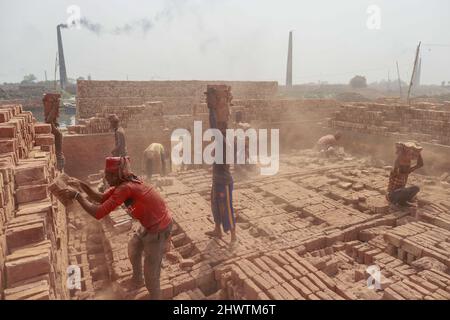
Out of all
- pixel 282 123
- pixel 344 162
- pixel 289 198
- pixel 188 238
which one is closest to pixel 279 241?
pixel 188 238

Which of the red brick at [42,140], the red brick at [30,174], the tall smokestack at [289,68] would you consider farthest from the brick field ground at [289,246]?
the tall smokestack at [289,68]

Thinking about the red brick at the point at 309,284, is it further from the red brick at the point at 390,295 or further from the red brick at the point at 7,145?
the red brick at the point at 7,145

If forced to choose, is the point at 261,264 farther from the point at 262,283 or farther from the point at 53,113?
the point at 53,113

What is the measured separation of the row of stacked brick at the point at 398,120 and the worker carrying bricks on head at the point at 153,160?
332 inches

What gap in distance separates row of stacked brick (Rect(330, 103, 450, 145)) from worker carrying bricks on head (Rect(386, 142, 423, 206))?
17.6 ft

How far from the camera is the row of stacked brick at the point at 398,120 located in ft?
36.0

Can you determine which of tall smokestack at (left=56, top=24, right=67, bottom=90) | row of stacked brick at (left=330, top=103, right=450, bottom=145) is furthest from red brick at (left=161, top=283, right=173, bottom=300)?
tall smokestack at (left=56, top=24, right=67, bottom=90)

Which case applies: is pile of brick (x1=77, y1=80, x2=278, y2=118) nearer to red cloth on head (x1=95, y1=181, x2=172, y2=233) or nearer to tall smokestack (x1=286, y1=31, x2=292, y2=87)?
red cloth on head (x1=95, y1=181, x2=172, y2=233)

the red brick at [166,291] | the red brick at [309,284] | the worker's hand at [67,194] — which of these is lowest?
the red brick at [166,291]

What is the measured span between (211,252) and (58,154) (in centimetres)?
455

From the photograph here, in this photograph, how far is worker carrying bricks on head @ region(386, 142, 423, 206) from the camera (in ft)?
20.8

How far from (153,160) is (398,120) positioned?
9.74m
